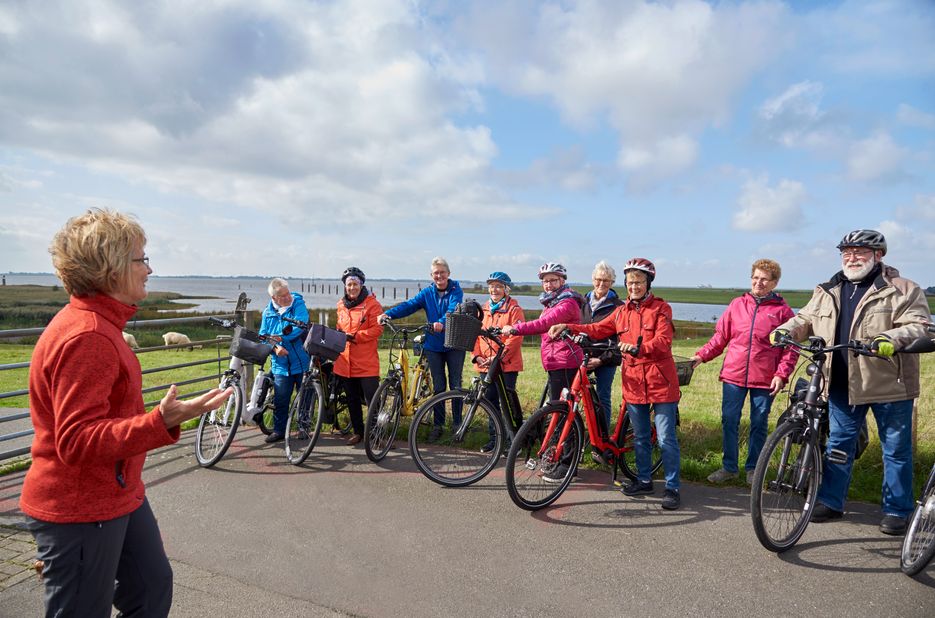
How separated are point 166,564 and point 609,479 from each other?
4181mm

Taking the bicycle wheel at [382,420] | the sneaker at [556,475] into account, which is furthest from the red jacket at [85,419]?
the bicycle wheel at [382,420]

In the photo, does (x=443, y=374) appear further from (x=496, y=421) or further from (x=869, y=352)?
(x=869, y=352)

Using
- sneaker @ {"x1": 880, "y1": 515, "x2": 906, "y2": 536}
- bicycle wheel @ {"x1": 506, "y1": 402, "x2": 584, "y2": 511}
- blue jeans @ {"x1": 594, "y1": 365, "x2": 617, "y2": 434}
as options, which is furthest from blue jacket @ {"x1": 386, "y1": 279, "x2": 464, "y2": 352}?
sneaker @ {"x1": 880, "y1": 515, "x2": 906, "y2": 536}

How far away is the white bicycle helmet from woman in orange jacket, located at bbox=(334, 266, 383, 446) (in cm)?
194

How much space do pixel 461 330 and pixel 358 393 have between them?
209 cm

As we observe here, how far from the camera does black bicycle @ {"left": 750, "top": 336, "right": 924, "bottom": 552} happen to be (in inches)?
156

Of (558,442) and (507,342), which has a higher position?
(507,342)

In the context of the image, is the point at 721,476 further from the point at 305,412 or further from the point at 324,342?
the point at 305,412

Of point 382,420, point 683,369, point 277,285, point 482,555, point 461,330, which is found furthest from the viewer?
point 277,285

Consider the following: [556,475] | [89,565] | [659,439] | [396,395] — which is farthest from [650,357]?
[89,565]

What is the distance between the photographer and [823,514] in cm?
448

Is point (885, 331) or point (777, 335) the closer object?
point (885, 331)

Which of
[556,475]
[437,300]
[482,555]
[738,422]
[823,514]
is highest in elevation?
[437,300]

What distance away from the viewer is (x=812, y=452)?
4.28 m
